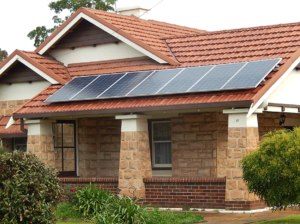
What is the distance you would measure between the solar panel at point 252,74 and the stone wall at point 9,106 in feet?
30.0

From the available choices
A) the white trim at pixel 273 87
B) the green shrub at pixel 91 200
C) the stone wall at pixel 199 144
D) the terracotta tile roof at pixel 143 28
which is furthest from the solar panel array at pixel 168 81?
the green shrub at pixel 91 200

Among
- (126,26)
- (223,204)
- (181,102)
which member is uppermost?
(126,26)

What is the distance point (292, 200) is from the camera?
13.6 metres

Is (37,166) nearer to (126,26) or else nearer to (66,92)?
(66,92)

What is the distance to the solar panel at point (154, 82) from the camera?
18.5 meters

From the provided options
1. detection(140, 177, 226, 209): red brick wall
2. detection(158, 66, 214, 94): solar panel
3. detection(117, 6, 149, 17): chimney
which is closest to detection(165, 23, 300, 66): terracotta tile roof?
detection(158, 66, 214, 94): solar panel

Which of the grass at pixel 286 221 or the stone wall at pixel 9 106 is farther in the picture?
the stone wall at pixel 9 106

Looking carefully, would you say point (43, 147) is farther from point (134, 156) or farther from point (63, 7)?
point (63, 7)

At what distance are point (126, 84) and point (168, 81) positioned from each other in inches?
59.7

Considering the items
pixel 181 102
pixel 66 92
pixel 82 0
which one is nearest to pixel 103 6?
pixel 82 0

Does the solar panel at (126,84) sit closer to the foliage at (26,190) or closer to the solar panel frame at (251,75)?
the solar panel frame at (251,75)

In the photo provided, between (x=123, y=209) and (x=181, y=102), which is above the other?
(x=181, y=102)

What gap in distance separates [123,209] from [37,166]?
2.26 metres

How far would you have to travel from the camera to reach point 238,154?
54.7ft
